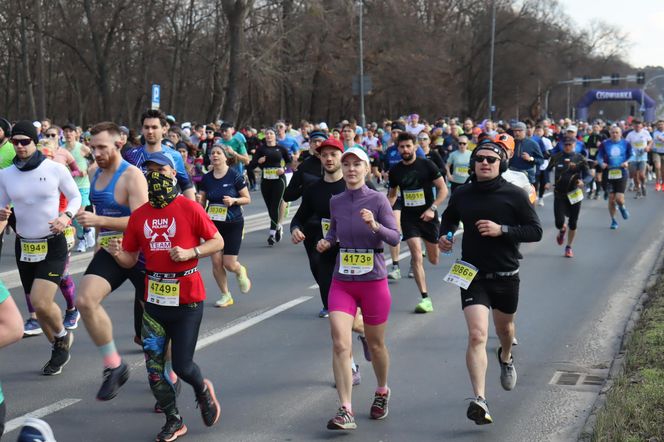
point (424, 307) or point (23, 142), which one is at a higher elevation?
point (23, 142)

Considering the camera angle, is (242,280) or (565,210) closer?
(242,280)

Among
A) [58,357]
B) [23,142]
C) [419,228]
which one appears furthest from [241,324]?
[23,142]

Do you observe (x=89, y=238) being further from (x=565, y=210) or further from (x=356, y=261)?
(x=356, y=261)

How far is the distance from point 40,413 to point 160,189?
1.80 metres

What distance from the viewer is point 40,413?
6008 mm

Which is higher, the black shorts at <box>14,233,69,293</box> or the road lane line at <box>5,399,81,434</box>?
the black shorts at <box>14,233,69,293</box>

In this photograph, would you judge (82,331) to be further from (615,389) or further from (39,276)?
(615,389)

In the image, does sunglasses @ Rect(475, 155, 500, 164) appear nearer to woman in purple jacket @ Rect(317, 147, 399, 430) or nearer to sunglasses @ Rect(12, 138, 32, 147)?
woman in purple jacket @ Rect(317, 147, 399, 430)

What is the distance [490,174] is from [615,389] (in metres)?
1.67

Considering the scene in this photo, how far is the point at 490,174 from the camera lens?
5.90 meters

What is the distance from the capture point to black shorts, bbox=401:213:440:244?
385 inches

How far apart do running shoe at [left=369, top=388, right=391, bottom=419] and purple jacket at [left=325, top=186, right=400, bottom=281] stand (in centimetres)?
75

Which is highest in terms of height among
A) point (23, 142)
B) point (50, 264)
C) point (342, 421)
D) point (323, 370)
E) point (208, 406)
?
point (23, 142)

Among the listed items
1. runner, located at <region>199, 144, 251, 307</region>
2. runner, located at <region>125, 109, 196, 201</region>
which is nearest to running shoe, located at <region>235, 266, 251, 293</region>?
runner, located at <region>199, 144, 251, 307</region>
